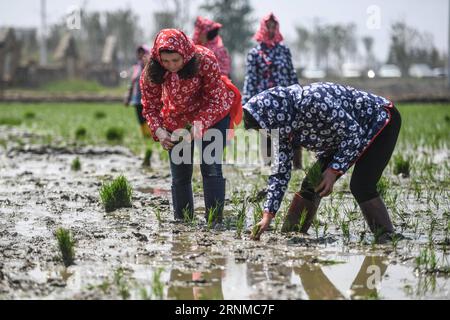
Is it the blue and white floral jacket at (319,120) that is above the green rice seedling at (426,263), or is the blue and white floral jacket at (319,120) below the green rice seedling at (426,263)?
above

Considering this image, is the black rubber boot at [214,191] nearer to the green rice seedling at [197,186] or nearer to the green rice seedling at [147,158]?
the green rice seedling at [197,186]

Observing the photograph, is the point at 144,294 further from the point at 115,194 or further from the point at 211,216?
the point at 115,194

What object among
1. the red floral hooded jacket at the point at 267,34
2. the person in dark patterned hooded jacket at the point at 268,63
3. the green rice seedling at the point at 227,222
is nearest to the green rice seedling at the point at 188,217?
the green rice seedling at the point at 227,222

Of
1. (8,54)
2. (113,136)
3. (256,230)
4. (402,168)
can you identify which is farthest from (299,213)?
(8,54)

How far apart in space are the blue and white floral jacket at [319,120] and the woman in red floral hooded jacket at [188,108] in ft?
2.86

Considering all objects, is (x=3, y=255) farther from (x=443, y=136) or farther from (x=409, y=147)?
(x=443, y=136)

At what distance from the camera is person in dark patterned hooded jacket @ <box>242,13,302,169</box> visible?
355 inches

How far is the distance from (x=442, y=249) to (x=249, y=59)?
4.33 m

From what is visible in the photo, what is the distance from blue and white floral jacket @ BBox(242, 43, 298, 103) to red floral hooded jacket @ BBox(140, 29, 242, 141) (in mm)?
2766

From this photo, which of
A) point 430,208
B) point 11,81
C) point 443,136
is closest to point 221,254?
point 430,208

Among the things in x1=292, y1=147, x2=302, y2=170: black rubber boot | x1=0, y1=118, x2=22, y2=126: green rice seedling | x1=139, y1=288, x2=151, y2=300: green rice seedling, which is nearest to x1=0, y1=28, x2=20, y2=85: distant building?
x1=0, y1=118, x2=22, y2=126: green rice seedling

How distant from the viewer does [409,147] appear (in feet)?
40.7

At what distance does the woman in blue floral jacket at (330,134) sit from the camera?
5.06 m

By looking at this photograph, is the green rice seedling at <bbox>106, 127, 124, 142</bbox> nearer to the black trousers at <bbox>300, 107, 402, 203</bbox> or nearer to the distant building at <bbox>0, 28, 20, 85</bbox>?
the black trousers at <bbox>300, 107, 402, 203</bbox>
